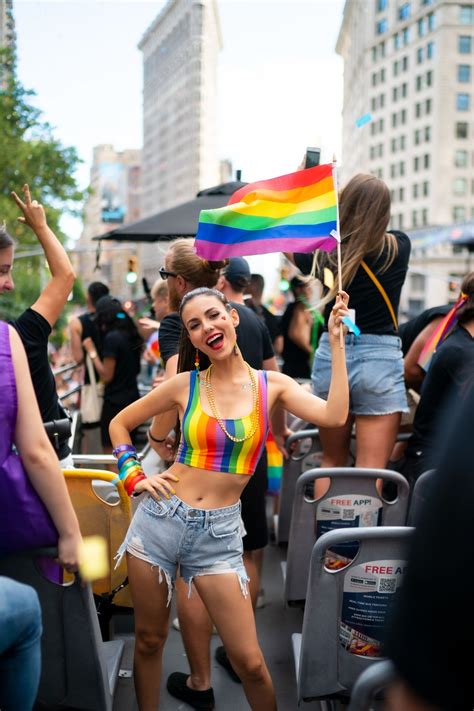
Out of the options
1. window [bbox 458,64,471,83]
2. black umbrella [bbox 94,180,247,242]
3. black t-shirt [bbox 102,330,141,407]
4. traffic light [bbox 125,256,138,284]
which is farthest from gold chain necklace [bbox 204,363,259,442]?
window [bbox 458,64,471,83]

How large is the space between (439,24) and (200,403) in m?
92.7

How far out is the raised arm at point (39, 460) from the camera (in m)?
2.20

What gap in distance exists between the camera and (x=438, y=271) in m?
83.9

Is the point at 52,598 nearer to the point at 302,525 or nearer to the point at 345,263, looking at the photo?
the point at 302,525

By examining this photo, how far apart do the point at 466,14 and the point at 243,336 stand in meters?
93.1

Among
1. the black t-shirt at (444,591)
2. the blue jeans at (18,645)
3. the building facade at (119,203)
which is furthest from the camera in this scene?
the building facade at (119,203)

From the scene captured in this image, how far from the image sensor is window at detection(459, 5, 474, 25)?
82312 millimetres

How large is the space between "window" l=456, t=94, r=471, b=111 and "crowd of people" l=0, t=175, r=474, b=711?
290ft

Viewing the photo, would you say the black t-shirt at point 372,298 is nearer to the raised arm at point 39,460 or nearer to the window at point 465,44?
the raised arm at point 39,460

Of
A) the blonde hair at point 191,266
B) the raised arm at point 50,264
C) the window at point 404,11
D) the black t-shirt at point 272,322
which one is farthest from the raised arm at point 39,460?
the window at point 404,11

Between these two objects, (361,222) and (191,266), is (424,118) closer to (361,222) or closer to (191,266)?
(361,222)

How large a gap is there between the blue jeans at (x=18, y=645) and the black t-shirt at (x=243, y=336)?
1798 mm

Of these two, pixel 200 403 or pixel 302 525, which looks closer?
pixel 200 403

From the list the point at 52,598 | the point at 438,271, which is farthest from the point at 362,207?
the point at 438,271
